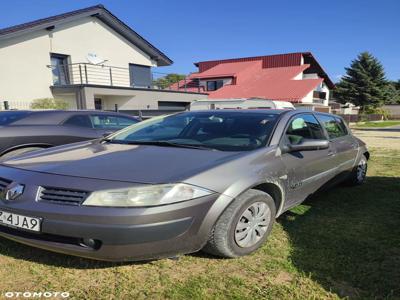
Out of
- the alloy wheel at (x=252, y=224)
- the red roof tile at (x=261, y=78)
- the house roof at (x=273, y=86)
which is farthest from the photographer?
the red roof tile at (x=261, y=78)

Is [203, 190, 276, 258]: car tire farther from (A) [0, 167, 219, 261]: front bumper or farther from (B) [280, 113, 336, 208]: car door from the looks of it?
(B) [280, 113, 336, 208]: car door

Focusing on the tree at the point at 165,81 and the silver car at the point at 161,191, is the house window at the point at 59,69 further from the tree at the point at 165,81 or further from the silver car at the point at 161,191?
the silver car at the point at 161,191

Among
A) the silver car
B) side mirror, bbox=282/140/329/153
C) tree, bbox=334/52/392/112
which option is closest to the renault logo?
the silver car

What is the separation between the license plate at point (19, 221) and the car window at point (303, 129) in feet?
8.12

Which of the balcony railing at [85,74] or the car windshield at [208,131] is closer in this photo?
the car windshield at [208,131]

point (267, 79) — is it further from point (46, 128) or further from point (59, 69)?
point (46, 128)

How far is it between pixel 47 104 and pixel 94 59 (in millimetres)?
4433

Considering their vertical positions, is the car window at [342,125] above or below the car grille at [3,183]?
above

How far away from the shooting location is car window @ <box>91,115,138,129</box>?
653 centimetres

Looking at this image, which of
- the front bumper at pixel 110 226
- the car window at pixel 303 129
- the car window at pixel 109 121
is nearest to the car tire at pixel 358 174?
the car window at pixel 303 129

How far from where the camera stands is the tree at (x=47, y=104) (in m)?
16.2

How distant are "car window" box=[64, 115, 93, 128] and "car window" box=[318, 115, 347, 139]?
383 cm

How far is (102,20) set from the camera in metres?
20.7

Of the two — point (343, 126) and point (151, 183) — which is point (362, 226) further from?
point (151, 183)
